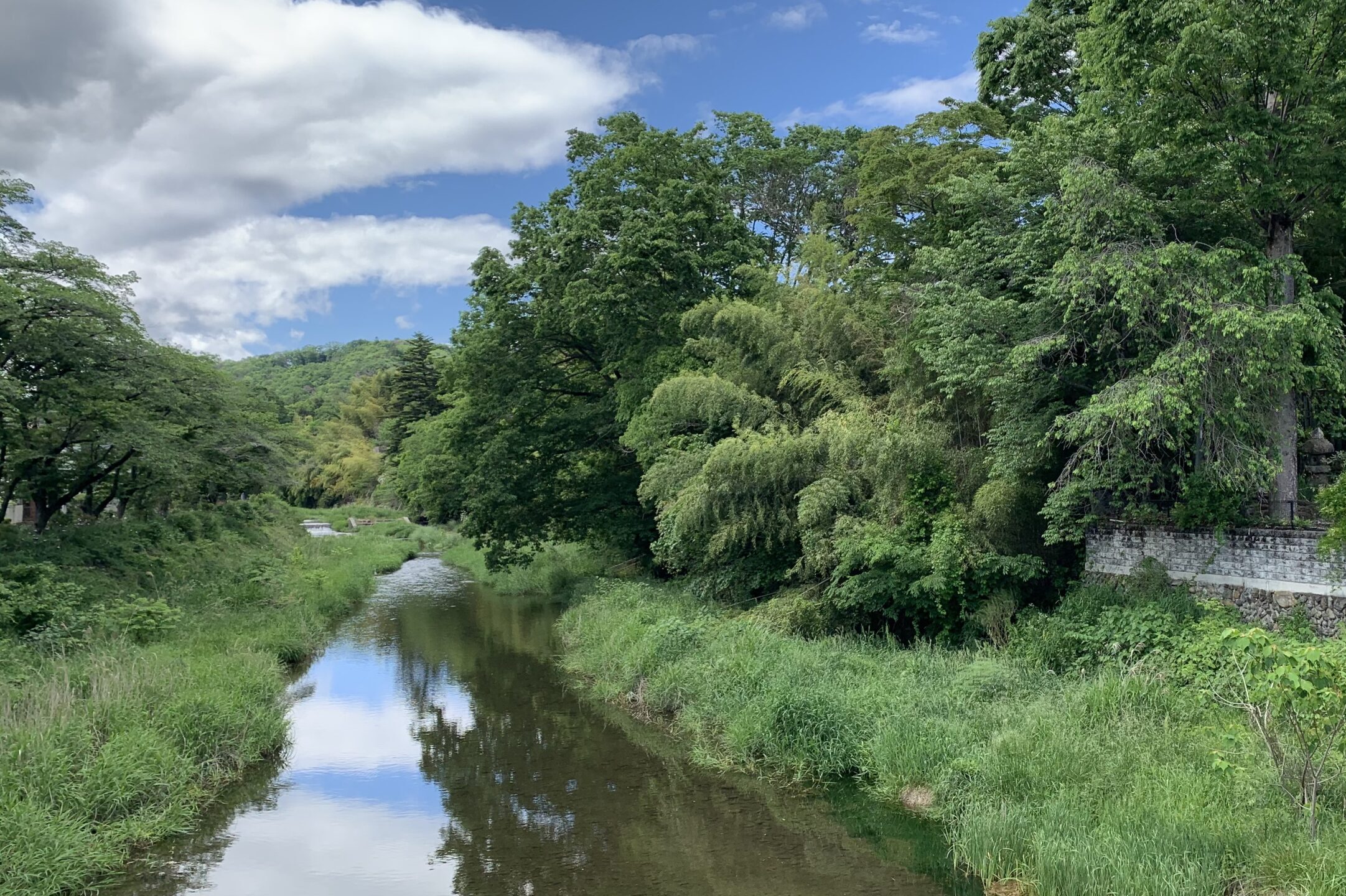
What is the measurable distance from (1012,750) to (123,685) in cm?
1185

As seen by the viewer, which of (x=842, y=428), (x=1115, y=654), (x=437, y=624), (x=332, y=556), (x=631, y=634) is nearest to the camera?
(x=1115, y=654)

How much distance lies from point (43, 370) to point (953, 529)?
17993 mm

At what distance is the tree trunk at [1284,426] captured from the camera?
12.6 m

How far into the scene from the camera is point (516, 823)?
35.4ft

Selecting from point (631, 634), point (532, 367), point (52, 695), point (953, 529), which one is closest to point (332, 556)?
point (532, 367)

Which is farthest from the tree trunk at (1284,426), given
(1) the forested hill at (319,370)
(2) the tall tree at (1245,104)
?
(1) the forested hill at (319,370)

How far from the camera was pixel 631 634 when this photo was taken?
709 inches

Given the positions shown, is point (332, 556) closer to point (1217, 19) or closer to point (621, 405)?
point (621, 405)

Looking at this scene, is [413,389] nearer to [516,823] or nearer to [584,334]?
[584,334]

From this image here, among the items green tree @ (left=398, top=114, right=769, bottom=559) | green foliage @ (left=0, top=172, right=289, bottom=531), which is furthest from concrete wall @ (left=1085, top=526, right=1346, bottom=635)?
green foliage @ (left=0, top=172, right=289, bottom=531)

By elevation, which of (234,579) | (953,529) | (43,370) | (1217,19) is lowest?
(234,579)

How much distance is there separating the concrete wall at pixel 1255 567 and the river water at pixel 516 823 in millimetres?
6314

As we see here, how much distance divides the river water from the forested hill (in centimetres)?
8370

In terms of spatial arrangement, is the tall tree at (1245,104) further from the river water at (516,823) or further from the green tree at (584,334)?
the green tree at (584,334)
